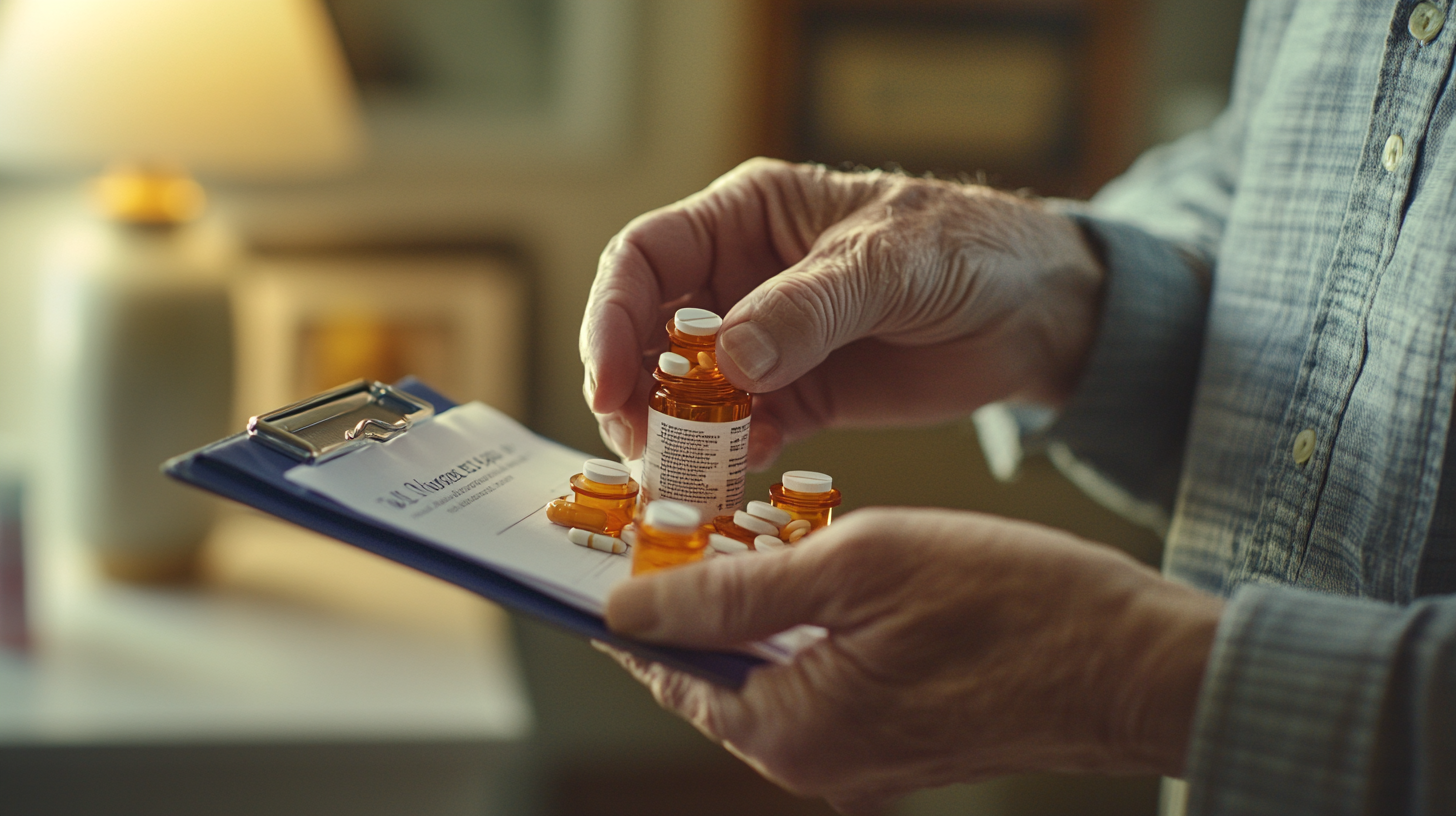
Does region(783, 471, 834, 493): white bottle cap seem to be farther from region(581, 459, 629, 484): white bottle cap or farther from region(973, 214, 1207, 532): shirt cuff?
region(973, 214, 1207, 532): shirt cuff

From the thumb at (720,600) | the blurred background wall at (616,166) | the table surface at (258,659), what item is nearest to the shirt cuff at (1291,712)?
the thumb at (720,600)

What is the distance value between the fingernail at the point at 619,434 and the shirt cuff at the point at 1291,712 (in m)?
0.36

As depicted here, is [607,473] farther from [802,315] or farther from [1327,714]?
[1327,714]

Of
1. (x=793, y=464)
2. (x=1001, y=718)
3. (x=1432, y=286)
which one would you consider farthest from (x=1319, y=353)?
(x=793, y=464)

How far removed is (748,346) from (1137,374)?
38 centimetres

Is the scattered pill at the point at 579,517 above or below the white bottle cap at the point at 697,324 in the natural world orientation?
below

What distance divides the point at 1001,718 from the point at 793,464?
3.39 feet

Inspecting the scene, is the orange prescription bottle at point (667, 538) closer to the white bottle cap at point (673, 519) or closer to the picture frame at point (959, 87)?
the white bottle cap at point (673, 519)

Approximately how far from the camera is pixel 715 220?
0.74 metres

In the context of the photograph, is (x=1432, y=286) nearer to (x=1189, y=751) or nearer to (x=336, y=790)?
(x=1189, y=751)

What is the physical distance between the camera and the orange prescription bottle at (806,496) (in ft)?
2.05

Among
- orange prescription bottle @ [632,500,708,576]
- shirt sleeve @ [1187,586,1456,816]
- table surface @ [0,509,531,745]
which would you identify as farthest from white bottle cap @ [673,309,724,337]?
table surface @ [0,509,531,745]

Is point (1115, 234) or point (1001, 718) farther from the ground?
point (1115, 234)

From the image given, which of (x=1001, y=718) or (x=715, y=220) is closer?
(x=1001, y=718)
